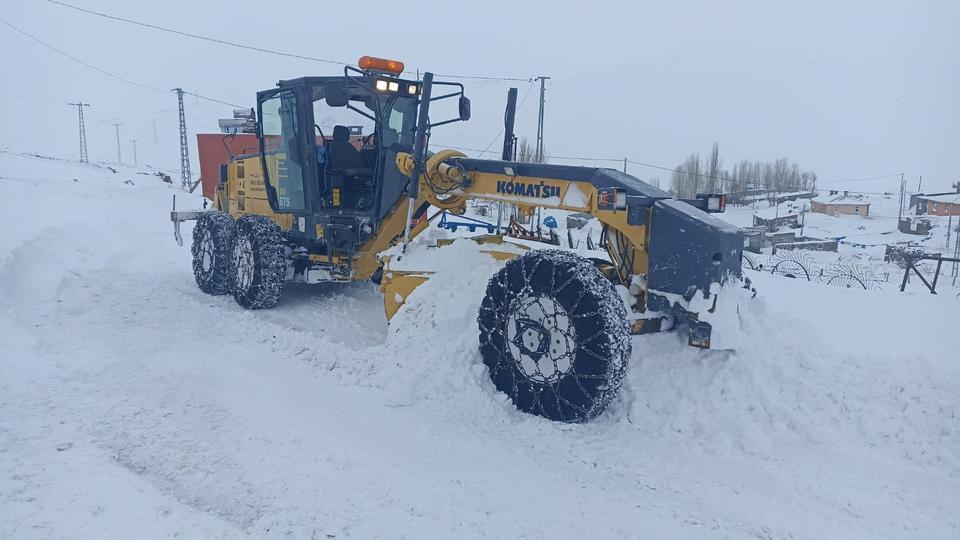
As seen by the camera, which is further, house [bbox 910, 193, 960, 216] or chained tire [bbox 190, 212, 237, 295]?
house [bbox 910, 193, 960, 216]

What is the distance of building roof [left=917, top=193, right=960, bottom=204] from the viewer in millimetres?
53184

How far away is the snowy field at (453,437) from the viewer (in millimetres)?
3232

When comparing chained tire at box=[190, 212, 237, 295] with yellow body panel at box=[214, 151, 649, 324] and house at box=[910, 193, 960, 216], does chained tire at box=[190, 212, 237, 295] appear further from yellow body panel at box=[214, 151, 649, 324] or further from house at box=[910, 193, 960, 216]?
house at box=[910, 193, 960, 216]

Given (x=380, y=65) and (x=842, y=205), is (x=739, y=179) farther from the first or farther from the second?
(x=380, y=65)

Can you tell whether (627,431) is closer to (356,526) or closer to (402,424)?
(402,424)

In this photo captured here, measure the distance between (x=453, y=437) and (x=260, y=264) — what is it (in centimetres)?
416

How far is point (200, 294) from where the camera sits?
27.7ft

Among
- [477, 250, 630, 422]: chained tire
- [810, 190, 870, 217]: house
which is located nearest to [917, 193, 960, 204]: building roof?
[810, 190, 870, 217]: house

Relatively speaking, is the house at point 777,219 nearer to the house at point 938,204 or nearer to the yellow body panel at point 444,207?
the house at point 938,204

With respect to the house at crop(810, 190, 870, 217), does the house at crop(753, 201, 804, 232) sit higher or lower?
lower

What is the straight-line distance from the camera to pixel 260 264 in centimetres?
741

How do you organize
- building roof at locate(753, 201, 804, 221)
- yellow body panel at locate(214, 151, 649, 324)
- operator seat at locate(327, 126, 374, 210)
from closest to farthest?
1. yellow body panel at locate(214, 151, 649, 324)
2. operator seat at locate(327, 126, 374, 210)
3. building roof at locate(753, 201, 804, 221)

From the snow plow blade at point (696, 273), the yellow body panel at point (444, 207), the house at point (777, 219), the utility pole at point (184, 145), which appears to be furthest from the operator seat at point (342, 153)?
the house at point (777, 219)

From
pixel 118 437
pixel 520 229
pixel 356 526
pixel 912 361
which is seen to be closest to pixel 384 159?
pixel 520 229
